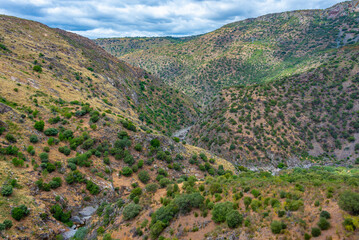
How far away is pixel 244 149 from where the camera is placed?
5906 cm

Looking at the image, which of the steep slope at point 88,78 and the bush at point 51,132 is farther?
the steep slope at point 88,78

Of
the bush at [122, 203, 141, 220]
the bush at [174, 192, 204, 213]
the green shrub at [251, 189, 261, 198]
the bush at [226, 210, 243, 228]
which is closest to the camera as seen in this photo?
the bush at [226, 210, 243, 228]

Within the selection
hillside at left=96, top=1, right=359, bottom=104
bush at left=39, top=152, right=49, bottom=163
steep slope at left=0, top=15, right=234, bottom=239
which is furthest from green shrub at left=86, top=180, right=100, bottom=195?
hillside at left=96, top=1, right=359, bottom=104

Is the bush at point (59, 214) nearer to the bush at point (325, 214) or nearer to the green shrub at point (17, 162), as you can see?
the green shrub at point (17, 162)

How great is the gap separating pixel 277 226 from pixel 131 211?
16464 millimetres

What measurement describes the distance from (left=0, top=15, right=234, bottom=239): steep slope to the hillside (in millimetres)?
102028

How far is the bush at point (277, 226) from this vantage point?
12695mm

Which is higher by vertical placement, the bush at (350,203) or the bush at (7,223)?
the bush at (350,203)

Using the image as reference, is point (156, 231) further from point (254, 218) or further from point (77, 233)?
point (77, 233)

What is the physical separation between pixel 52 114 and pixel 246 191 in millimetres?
38341

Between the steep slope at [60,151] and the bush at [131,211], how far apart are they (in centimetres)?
329

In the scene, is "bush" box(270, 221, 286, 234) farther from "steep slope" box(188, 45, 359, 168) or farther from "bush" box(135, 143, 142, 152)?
"steep slope" box(188, 45, 359, 168)

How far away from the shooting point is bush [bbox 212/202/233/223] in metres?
16.5

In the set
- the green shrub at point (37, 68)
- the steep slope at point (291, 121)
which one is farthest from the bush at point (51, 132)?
the steep slope at point (291, 121)
